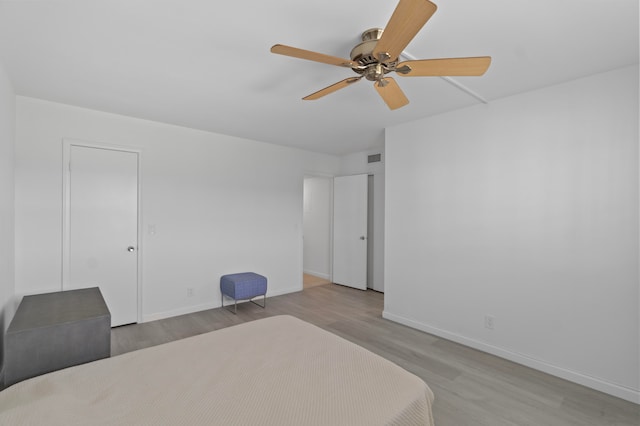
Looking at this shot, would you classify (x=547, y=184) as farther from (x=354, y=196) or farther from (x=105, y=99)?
(x=105, y=99)

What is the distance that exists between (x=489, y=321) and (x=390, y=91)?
244 cm

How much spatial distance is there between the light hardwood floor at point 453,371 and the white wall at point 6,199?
0.97 metres

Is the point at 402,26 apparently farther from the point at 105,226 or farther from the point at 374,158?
the point at 374,158

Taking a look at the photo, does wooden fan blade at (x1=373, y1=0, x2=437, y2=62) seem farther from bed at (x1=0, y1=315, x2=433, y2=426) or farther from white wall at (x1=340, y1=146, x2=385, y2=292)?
white wall at (x1=340, y1=146, x2=385, y2=292)

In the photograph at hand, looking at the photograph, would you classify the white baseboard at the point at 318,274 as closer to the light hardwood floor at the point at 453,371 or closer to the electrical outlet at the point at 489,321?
the light hardwood floor at the point at 453,371

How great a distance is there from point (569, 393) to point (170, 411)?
2828 mm

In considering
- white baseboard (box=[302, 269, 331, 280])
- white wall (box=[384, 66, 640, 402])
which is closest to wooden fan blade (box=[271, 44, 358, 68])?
white wall (box=[384, 66, 640, 402])

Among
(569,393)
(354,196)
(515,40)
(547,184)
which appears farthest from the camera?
(354,196)

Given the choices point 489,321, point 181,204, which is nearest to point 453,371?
point 489,321

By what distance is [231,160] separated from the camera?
442 centimetres

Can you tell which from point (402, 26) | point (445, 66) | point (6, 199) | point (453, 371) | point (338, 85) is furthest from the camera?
point (453, 371)

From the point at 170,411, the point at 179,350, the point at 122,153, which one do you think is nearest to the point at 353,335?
the point at 179,350

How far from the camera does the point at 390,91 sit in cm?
206

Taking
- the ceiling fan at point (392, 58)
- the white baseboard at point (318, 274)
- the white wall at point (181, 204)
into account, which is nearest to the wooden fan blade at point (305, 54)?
the ceiling fan at point (392, 58)
